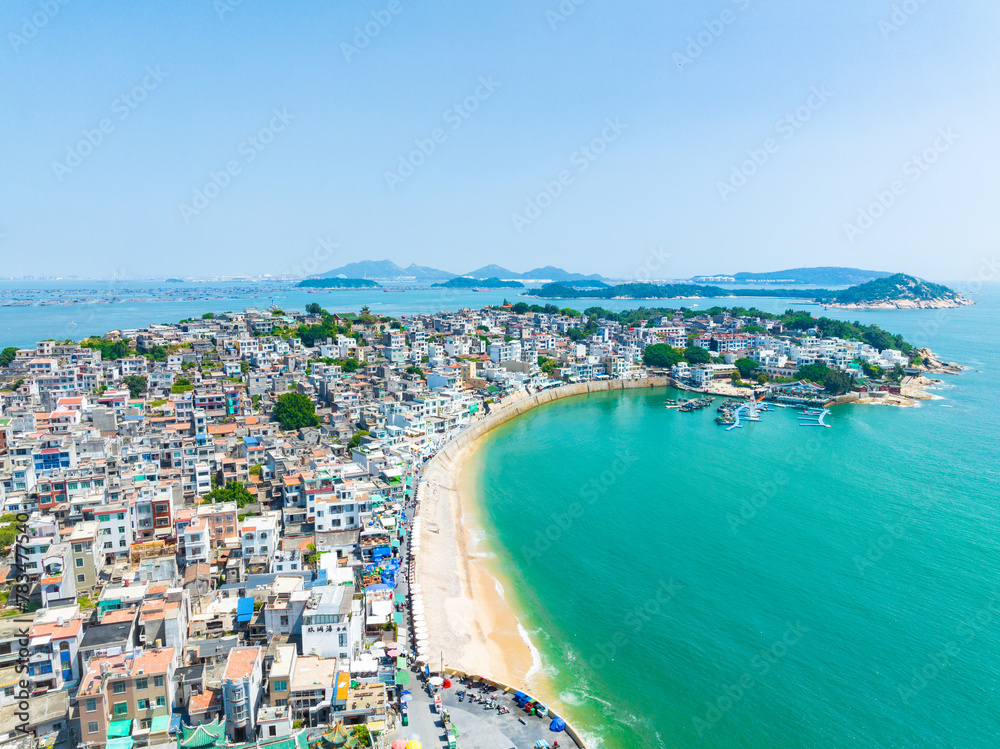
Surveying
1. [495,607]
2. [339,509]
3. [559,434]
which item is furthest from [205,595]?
[559,434]

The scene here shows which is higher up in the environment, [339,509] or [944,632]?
A: [339,509]

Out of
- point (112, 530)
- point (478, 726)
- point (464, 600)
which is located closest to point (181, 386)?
point (112, 530)

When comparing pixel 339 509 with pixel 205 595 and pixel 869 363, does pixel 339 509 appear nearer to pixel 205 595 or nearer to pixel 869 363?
pixel 205 595

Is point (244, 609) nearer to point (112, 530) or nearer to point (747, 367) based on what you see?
point (112, 530)

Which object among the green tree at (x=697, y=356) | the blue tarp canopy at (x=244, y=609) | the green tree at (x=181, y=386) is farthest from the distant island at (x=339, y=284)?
the blue tarp canopy at (x=244, y=609)

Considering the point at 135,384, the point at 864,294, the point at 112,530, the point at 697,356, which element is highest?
the point at 864,294

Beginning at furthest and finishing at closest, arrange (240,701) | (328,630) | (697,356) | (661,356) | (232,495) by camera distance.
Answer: (697,356), (661,356), (232,495), (328,630), (240,701)

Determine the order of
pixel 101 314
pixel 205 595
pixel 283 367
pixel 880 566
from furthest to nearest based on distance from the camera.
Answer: pixel 101 314 → pixel 283 367 → pixel 880 566 → pixel 205 595

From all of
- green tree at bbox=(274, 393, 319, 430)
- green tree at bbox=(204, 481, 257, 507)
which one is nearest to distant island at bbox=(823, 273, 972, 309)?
green tree at bbox=(274, 393, 319, 430)
